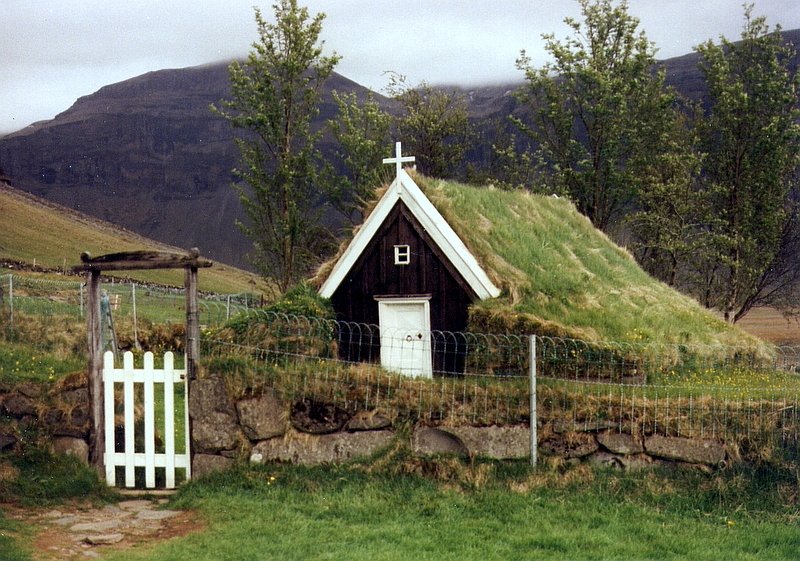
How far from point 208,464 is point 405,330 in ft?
16.5

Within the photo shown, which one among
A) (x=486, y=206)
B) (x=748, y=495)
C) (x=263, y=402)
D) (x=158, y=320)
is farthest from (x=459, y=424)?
(x=158, y=320)

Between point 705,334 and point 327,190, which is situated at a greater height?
point 327,190

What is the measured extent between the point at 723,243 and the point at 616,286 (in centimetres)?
2090

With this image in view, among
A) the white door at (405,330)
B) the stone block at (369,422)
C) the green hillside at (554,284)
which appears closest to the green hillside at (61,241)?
Answer: the green hillside at (554,284)

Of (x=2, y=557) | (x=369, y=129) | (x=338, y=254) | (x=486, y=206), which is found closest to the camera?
(x=2, y=557)

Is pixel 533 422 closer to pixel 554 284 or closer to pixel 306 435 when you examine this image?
pixel 306 435

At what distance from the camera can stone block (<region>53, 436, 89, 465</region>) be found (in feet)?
40.5

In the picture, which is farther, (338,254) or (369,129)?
(369,129)

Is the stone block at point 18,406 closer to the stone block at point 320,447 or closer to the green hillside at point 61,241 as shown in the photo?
the stone block at point 320,447

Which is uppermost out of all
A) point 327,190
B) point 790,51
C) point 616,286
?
point 790,51

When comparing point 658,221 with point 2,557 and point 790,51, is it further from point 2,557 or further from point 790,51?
point 2,557

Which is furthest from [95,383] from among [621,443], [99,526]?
[621,443]

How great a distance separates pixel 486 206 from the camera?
18.4 m

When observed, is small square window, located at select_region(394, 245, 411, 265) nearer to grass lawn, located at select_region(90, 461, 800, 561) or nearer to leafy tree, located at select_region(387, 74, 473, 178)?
grass lawn, located at select_region(90, 461, 800, 561)
